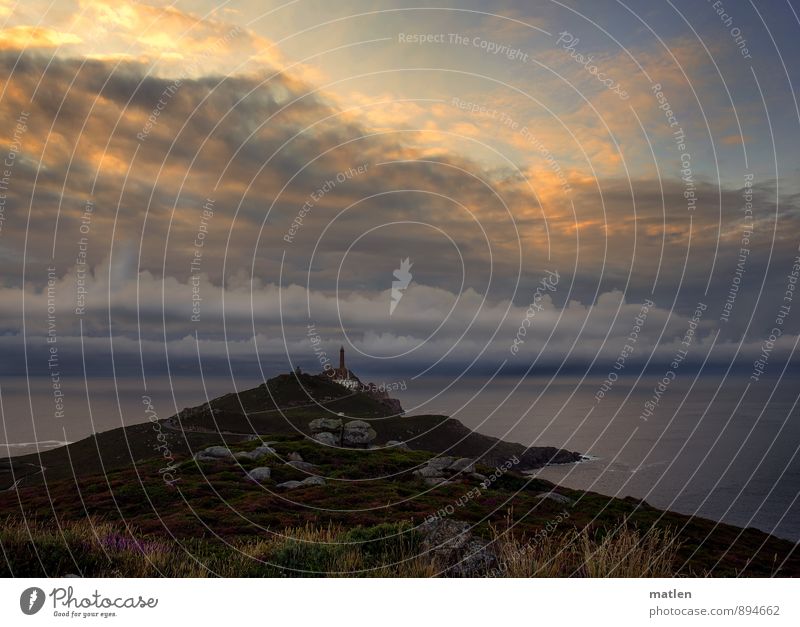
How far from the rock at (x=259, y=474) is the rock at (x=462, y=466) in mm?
14029

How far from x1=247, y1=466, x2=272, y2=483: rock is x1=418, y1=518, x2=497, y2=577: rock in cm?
2825

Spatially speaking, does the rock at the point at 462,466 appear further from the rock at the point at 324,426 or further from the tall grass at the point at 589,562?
the tall grass at the point at 589,562

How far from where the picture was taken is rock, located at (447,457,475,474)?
160 ft

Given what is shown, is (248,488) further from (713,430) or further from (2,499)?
(713,430)

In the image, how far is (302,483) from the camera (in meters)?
41.6

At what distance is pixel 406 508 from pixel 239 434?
48.3 metres

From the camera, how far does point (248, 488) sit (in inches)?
1598

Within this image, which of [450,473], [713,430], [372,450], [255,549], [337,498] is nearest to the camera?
[255,549]

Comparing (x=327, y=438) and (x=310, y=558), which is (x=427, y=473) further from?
(x=310, y=558)

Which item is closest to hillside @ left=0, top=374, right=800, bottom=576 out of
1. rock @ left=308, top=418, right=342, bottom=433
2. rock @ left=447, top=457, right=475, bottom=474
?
rock @ left=447, top=457, right=475, bottom=474

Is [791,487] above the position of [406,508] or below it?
below

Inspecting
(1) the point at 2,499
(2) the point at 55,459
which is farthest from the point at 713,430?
(1) the point at 2,499

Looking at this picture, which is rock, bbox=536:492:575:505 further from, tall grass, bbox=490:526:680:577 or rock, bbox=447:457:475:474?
tall grass, bbox=490:526:680:577
